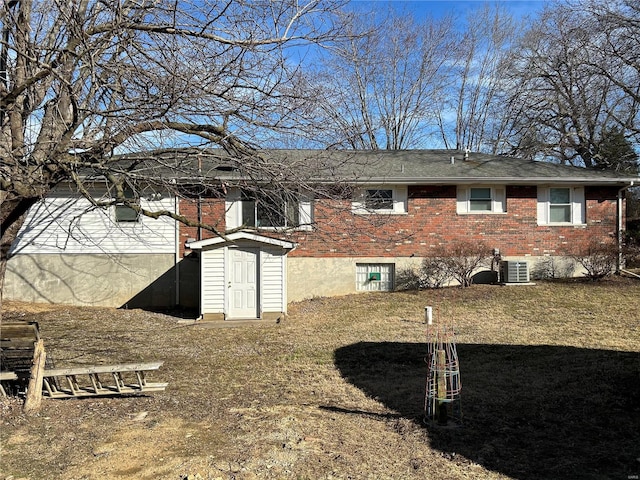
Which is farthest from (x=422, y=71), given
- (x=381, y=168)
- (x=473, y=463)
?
(x=473, y=463)

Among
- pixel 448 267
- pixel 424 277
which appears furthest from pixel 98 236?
pixel 448 267

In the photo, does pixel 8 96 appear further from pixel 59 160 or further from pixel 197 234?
pixel 197 234

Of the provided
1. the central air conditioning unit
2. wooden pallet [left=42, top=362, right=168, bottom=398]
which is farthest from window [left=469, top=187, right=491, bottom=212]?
wooden pallet [left=42, top=362, right=168, bottom=398]

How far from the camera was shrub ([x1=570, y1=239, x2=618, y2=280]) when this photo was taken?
1591cm

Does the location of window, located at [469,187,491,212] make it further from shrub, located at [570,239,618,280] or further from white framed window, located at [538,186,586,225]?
shrub, located at [570,239,618,280]

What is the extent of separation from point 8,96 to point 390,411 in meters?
5.58

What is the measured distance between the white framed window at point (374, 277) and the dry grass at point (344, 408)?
4.10 m

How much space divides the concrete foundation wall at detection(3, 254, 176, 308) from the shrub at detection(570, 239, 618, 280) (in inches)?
511

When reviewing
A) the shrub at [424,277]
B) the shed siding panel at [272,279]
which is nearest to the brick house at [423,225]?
the shrub at [424,277]

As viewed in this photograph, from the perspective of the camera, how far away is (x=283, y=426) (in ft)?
18.3

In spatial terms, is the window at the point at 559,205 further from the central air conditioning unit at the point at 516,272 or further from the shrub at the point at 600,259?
the central air conditioning unit at the point at 516,272

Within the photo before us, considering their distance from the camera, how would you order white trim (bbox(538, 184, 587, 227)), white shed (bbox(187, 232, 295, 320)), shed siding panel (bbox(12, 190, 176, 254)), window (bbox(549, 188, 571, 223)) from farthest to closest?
window (bbox(549, 188, 571, 223)) → white trim (bbox(538, 184, 587, 227)) → shed siding panel (bbox(12, 190, 176, 254)) → white shed (bbox(187, 232, 295, 320))

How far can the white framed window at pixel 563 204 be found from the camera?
16.9m

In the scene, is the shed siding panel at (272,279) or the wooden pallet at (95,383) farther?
the shed siding panel at (272,279)
